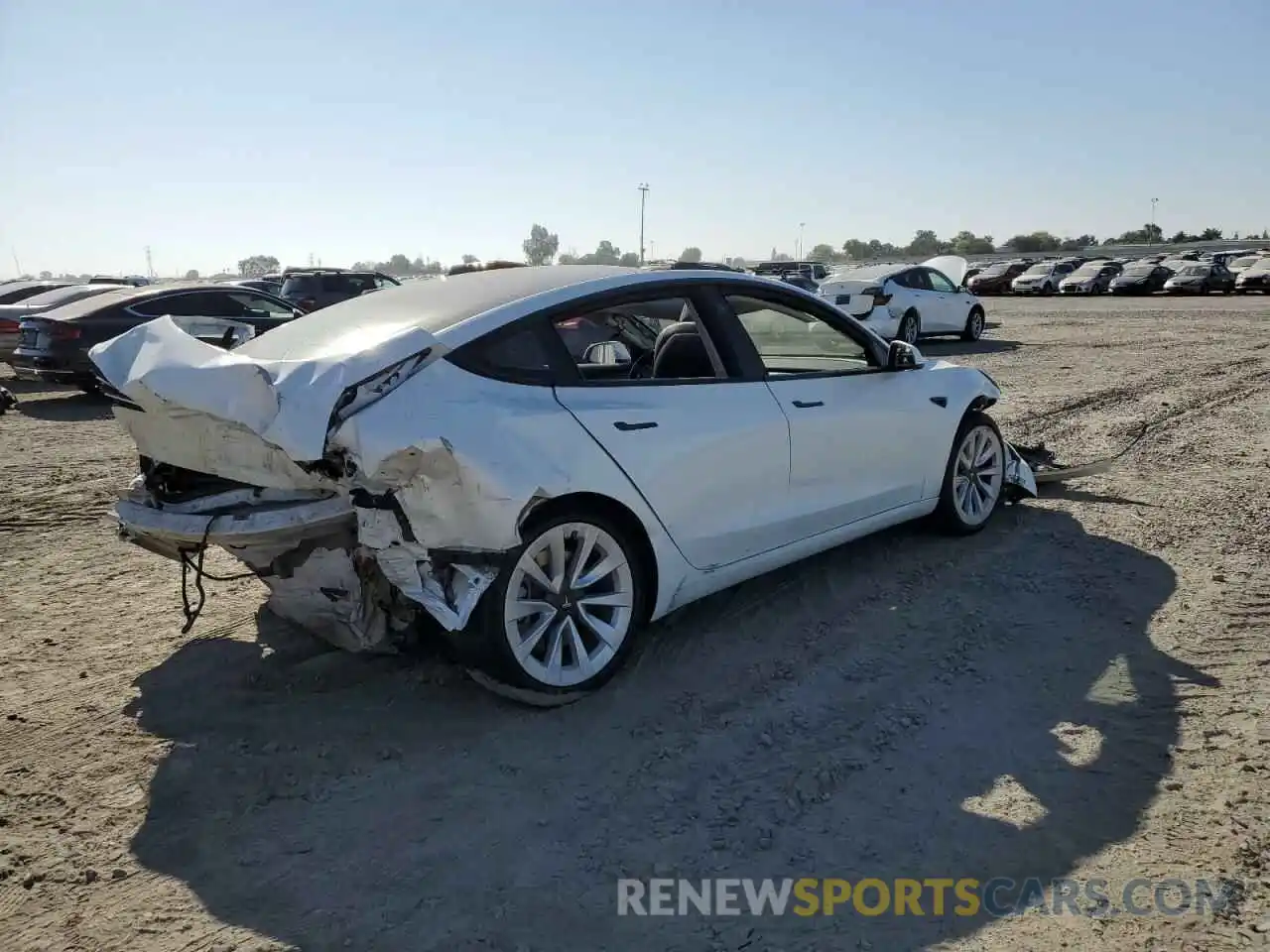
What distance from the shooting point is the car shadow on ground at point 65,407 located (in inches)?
464

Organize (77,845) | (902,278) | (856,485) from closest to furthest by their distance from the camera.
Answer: (77,845), (856,485), (902,278)

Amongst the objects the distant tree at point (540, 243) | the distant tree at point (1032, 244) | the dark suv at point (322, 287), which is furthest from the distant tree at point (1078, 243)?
the dark suv at point (322, 287)

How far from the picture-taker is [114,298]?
1343 centimetres

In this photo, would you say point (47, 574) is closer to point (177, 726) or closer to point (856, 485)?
point (177, 726)

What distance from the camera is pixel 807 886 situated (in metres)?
2.75

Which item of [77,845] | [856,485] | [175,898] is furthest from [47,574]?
[856,485]

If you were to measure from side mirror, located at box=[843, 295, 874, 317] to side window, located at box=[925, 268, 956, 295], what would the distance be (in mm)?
2003

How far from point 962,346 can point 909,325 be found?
1.11m

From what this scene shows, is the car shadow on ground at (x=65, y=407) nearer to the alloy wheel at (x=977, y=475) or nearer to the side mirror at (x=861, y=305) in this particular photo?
the alloy wheel at (x=977, y=475)

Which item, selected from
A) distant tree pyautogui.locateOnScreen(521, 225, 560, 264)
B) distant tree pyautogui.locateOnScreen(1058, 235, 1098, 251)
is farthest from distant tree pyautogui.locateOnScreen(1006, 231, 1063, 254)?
distant tree pyautogui.locateOnScreen(521, 225, 560, 264)

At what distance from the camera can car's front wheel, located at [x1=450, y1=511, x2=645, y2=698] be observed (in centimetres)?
357

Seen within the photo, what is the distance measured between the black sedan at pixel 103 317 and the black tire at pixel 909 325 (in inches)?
423

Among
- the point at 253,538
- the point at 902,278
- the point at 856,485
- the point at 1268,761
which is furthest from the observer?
the point at 902,278

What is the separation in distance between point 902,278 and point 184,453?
16692 mm
